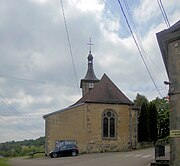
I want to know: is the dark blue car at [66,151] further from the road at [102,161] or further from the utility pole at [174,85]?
the utility pole at [174,85]

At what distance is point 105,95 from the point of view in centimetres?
4509

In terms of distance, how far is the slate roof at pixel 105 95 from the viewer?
145ft

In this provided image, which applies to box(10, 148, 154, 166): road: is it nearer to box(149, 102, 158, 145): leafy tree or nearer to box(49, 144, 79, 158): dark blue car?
box(49, 144, 79, 158): dark blue car

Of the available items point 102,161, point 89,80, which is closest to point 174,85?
point 102,161

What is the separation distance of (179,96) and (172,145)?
2289mm

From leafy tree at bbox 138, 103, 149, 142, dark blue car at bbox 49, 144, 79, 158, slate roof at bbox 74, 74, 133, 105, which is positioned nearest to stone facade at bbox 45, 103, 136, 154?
slate roof at bbox 74, 74, 133, 105

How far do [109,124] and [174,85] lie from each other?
2698 centimetres

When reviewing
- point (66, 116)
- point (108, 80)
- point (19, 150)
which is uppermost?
point (108, 80)

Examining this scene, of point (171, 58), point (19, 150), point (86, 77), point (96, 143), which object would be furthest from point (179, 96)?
point (19, 150)

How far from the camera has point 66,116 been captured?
144 ft

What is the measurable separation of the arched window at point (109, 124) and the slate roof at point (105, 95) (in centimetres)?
145

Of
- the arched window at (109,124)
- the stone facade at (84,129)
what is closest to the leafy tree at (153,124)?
the stone facade at (84,129)

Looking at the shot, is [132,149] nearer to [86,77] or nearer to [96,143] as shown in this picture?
[96,143]

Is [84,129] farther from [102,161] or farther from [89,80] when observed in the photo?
[89,80]
